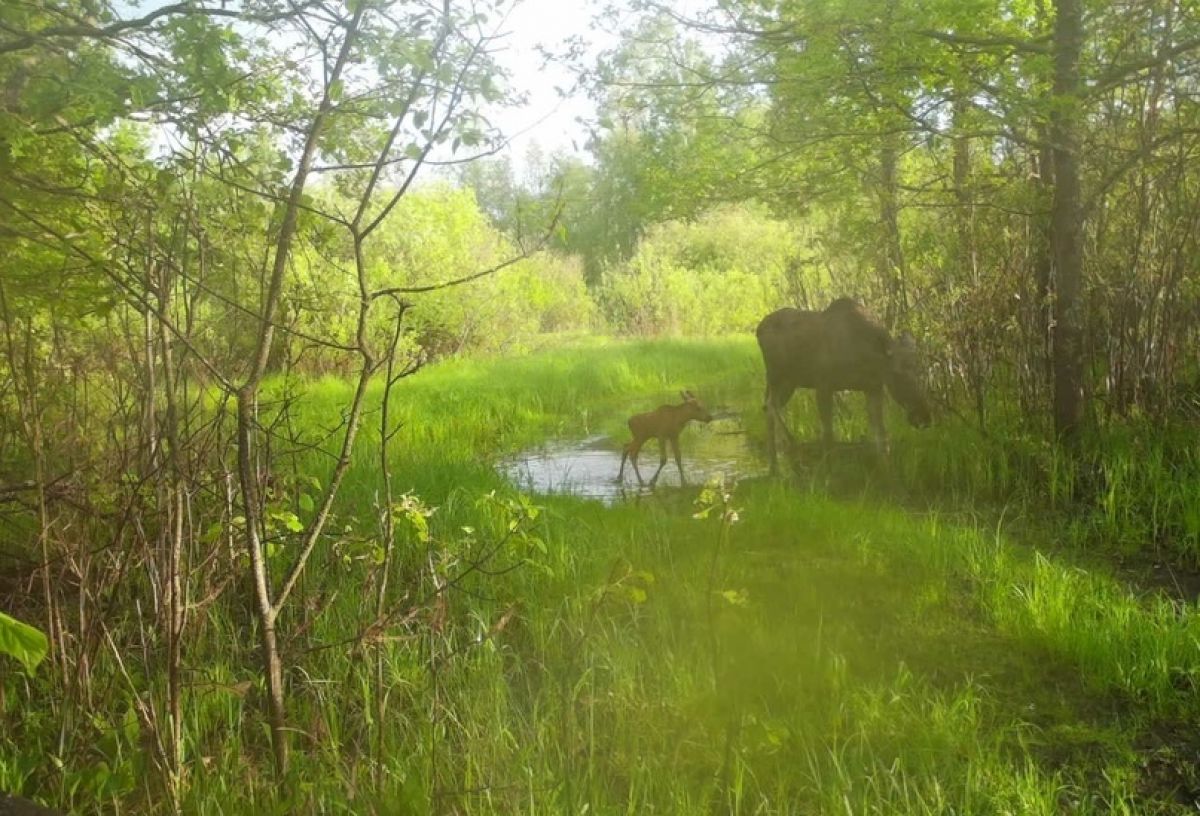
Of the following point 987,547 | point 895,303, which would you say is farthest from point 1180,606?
point 895,303

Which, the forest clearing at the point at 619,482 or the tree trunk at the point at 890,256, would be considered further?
the tree trunk at the point at 890,256

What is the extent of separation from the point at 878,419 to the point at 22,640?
252 inches

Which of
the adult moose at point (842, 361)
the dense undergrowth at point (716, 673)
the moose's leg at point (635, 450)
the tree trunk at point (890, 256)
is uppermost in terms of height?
the tree trunk at point (890, 256)

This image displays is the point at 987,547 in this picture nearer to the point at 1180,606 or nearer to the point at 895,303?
the point at 1180,606

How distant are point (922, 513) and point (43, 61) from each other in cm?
540

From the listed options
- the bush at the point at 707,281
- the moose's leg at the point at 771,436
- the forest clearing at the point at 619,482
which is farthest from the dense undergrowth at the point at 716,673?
the bush at the point at 707,281

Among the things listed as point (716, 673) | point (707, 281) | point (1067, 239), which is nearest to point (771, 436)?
point (1067, 239)

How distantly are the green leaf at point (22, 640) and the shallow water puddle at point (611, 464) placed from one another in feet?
16.5

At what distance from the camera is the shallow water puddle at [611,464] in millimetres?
6812

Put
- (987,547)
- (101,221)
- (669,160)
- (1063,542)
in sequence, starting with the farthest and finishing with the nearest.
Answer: (669,160), (1063,542), (987,547), (101,221)

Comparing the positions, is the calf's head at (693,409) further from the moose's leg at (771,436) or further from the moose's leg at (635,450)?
the moose's leg at (771,436)

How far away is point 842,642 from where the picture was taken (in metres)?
3.68

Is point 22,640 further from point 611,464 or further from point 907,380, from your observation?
point 611,464

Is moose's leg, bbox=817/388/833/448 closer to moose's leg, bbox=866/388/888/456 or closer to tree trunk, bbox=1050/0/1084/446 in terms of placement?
moose's leg, bbox=866/388/888/456
